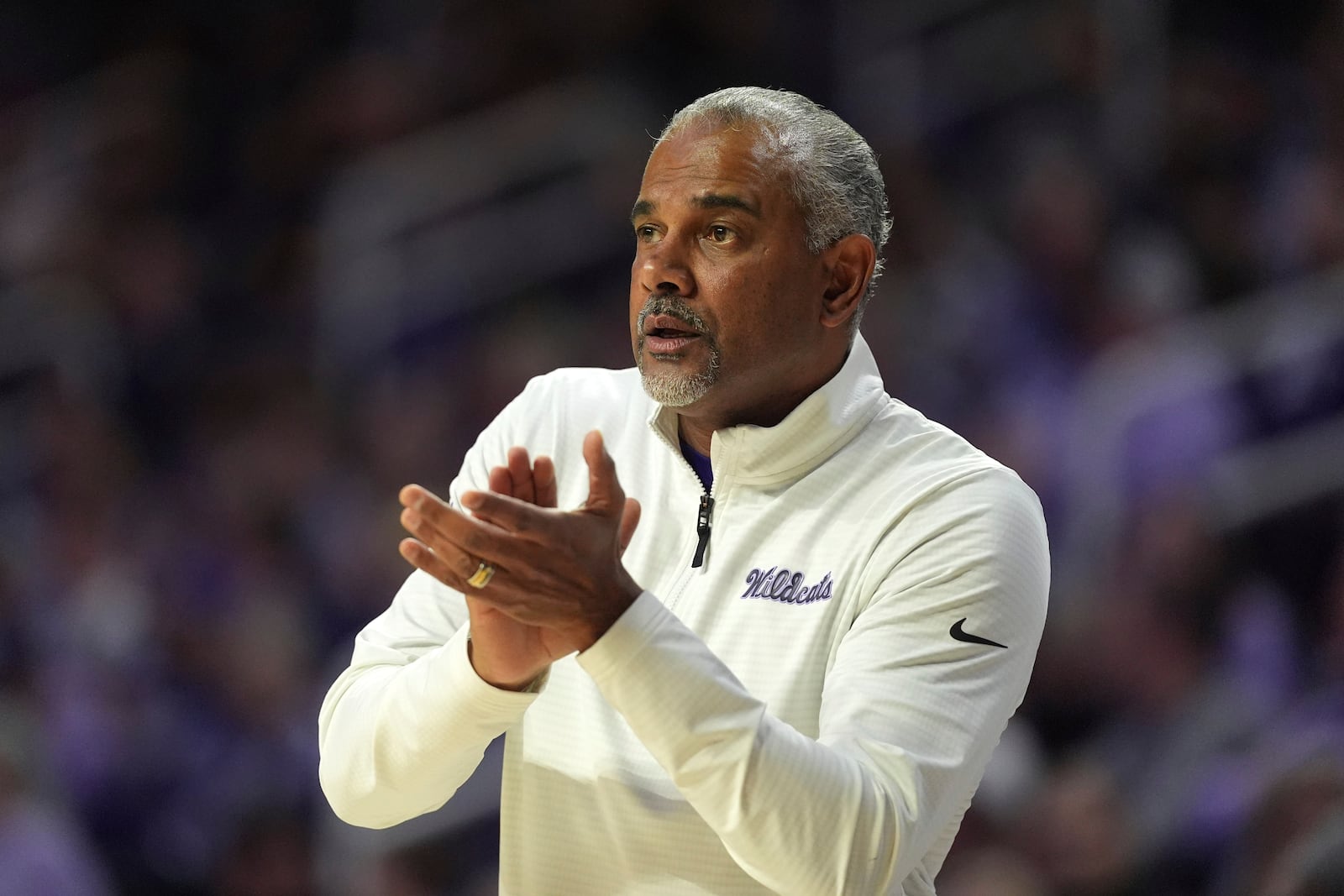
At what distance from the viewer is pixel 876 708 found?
1.93m

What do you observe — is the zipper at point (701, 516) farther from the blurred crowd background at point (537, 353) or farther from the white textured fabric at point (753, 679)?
the blurred crowd background at point (537, 353)

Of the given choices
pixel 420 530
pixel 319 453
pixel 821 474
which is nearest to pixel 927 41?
pixel 319 453

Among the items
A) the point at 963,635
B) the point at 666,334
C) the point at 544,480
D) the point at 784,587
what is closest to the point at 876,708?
the point at 963,635

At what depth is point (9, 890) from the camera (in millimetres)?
4453

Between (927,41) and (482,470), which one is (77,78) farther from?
(482,470)

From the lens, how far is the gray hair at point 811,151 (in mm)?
2334

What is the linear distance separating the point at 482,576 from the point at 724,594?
2.07 ft

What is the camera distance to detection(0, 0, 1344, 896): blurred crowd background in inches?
173

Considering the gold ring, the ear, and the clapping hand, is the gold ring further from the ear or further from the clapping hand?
the ear

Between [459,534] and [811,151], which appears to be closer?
[459,534]

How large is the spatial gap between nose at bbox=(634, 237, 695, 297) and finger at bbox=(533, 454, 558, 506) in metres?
0.61

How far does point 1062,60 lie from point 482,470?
129 inches

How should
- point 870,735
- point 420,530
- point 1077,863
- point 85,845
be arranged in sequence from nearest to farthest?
point 420,530
point 870,735
point 1077,863
point 85,845

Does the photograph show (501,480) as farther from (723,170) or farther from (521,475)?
(723,170)
